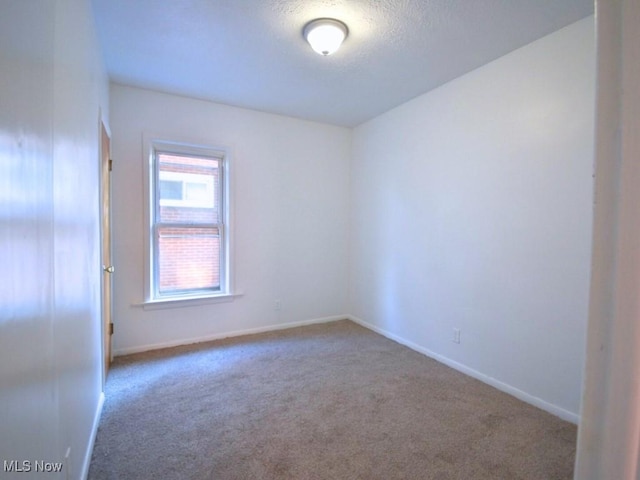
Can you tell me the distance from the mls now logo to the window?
2363 mm

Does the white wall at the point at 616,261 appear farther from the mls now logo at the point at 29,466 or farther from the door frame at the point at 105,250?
the door frame at the point at 105,250

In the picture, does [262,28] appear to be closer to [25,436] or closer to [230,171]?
[230,171]

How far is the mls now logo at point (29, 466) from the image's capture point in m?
0.75

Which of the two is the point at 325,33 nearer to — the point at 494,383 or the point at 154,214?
the point at 154,214

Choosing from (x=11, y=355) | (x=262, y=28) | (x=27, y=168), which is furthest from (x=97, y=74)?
(x=11, y=355)


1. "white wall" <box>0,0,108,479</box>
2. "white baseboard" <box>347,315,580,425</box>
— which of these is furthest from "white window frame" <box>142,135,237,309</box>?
"white baseboard" <box>347,315,580,425</box>

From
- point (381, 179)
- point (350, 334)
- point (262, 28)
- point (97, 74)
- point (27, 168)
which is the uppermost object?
point (262, 28)

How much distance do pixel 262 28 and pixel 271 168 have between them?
5.88ft

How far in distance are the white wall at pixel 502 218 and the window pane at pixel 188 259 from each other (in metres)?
2.05

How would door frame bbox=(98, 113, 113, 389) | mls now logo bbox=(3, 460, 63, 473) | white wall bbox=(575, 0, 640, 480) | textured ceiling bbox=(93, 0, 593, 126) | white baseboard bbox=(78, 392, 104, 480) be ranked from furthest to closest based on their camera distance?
door frame bbox=(98, 113, 113, 389) < textured ceiling bbox=(93, 0, 593, 126) < white baseboard bbox=(78, 392, 104, 480) < mls now logo bbox=(3, 460, 63, 473) < white wall bbox=(575, 0, 640, 480)

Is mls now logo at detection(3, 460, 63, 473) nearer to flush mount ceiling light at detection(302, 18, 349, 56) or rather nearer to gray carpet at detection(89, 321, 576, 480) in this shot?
gray carpet at detection(89, 321, 576, 480)

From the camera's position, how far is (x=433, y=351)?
126 inches

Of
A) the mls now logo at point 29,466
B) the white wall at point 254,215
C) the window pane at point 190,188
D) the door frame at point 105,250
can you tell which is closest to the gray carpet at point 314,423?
the door frame at point 105,250

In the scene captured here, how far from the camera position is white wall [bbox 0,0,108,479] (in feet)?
2.56
